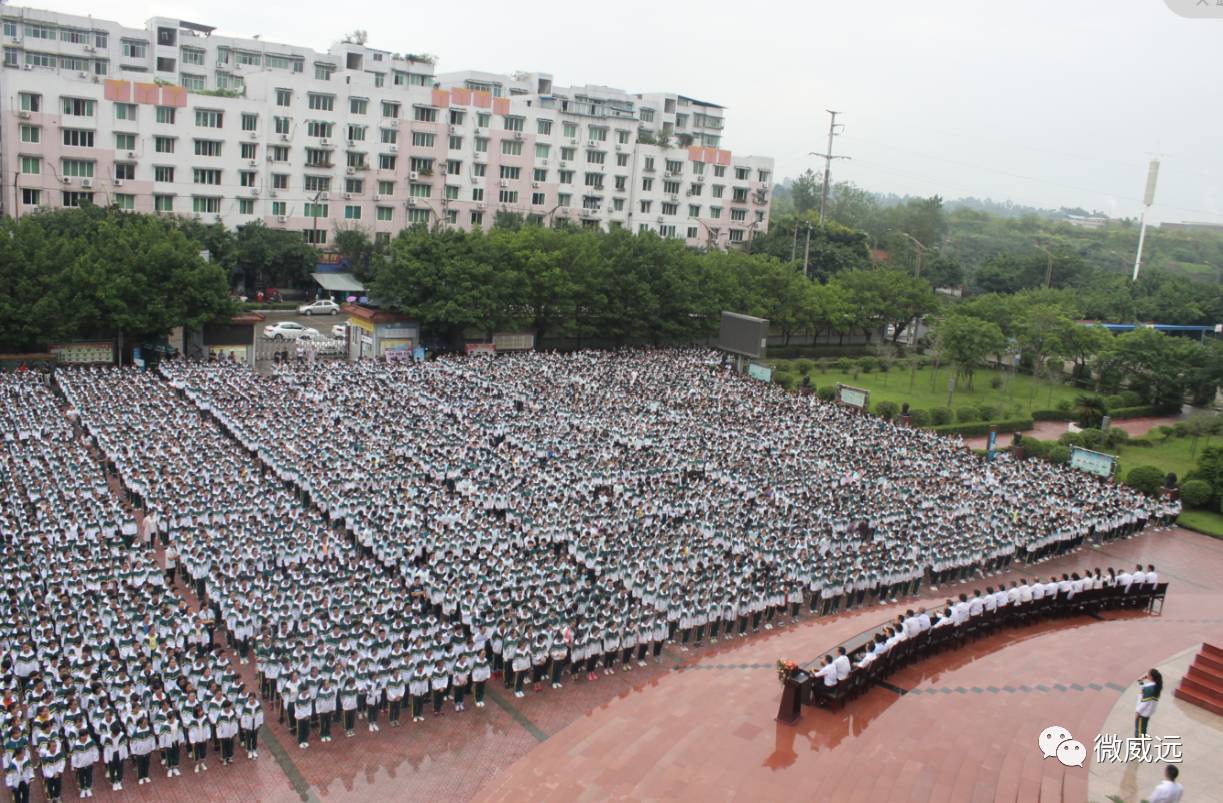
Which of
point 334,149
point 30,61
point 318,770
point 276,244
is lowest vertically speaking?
point 318,770

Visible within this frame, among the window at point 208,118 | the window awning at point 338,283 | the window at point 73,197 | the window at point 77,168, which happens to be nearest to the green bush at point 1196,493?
the window awning at point 338,283

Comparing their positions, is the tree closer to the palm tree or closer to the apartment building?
the palm tree

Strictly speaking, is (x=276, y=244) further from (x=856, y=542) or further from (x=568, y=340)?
(x=856, y=542)

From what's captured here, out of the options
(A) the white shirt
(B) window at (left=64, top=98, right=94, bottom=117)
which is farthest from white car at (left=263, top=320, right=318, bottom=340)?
(A) the white shirt

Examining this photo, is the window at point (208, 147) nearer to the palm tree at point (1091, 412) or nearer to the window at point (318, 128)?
the window at point (318, 128)

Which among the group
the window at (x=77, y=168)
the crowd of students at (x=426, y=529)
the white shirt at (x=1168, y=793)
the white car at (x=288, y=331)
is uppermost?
the window at (x=77, y=168)

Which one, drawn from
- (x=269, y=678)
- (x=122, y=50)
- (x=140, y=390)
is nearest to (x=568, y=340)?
(x=140, y=390)

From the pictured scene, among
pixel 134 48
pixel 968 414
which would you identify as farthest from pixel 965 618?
pixel 134 48
